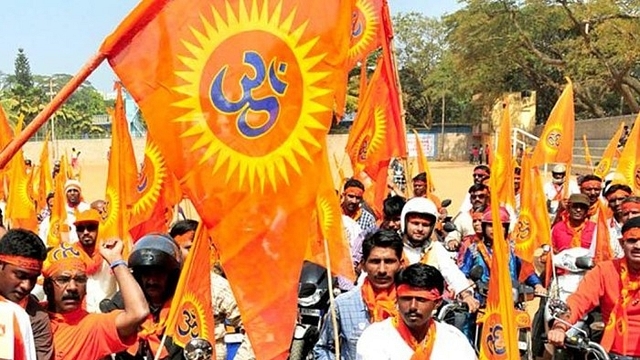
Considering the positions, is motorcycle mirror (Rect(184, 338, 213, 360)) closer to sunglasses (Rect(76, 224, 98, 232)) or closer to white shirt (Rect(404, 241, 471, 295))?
white shirt (Rect(404, 241, 471, 295))

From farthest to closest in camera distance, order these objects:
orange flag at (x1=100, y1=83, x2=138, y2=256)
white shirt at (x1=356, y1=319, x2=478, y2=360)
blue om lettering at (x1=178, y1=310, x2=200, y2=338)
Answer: orange flag at (x1=100, y1=83, x2=138, y2=256) → blue om lettering at (x1=178, y1=310, x2=200, y2=338) → white shirt at (x1=356, y1=319, x2=478, y2=360)

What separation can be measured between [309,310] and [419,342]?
2.24m

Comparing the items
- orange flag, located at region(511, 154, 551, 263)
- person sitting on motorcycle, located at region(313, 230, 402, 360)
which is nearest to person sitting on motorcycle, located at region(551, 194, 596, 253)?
orange flag, located at region(511, 154, 551, 263)

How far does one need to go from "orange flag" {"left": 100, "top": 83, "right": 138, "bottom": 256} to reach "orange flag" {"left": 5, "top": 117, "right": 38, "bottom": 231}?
1.71 m

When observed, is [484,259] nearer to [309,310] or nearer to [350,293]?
[309,310]

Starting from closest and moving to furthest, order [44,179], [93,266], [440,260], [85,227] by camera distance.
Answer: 1. [440,260]
2. [93,266]
3. [85,227]
4. [44,179]

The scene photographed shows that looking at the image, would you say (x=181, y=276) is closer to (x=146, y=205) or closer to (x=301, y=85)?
(x=301, y=85)

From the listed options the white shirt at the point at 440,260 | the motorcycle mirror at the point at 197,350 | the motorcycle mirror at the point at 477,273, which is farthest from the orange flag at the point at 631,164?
the motorcycle mirror at the point at 197,350

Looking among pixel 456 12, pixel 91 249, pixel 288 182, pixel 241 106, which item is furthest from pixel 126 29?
pixel 456 12

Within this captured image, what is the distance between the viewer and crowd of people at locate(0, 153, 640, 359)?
2982 millimetres

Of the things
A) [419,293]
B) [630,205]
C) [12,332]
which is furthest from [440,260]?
[12,332]

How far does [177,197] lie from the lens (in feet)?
24.6

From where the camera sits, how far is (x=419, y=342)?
3320 mm

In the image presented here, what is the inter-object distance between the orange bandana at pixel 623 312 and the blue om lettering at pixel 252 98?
1.99m
